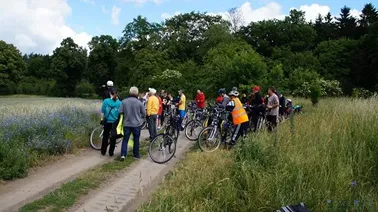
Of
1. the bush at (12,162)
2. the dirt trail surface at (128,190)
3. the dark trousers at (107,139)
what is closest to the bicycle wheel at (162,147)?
the dirt trail surface at (128,190)

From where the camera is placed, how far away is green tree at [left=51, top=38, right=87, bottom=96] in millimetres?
73438

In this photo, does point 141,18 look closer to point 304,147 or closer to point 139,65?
point 139,65

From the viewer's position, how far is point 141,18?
2473 inches

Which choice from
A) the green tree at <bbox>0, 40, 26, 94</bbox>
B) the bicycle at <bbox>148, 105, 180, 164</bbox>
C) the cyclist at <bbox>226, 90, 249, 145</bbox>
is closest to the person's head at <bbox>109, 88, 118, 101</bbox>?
the bicycle at <bbox>148, 105, 180, 164</bbox>

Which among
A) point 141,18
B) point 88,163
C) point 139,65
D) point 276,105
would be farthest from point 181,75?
point 88,163

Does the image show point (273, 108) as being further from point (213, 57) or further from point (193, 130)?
point (213, 57)

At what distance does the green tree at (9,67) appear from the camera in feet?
217

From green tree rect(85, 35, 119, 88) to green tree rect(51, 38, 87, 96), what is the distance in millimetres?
4355

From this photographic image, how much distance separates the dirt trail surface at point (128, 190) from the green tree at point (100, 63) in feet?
203

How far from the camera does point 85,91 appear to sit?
69125 millimetres

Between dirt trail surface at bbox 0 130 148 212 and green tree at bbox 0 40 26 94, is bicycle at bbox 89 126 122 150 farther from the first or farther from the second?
green tree at bbox 0 40 26 94

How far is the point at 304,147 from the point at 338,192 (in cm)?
192

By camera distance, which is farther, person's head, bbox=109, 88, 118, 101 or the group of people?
person's head, bbox=109, 88, 118, 101

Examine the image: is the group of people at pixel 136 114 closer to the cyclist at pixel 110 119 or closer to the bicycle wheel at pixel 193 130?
the cyclist at pixel 110 119
